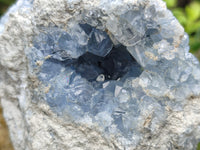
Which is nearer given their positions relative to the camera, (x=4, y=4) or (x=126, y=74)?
(x=126, y=74)

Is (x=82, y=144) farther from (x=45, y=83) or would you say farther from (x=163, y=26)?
(x=163, y=26)

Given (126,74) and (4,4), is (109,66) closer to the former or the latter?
(126,74)

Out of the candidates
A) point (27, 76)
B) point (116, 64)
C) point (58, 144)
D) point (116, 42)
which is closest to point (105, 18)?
point (116, 42)

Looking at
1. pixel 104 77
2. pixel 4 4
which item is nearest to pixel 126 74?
pixel 104 77

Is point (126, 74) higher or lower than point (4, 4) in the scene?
lower

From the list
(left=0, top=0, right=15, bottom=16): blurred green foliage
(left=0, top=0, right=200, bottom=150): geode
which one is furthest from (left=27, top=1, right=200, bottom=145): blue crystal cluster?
(left=0, top=0, right=15, bottom=16): blurred green foliage

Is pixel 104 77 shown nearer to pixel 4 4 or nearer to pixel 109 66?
pixel 109 66

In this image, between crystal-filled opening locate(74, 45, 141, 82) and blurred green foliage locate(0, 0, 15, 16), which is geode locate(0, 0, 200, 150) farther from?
blurred green foliage locate(0, 0, 15, 16)

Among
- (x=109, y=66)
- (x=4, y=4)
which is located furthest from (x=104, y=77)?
(x=4, y=4)

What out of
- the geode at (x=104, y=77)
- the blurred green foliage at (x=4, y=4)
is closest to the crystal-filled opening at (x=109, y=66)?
the geode at (x=104, y=77)

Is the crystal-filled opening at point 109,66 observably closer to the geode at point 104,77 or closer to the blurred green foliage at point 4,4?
the geode at point 104,77
